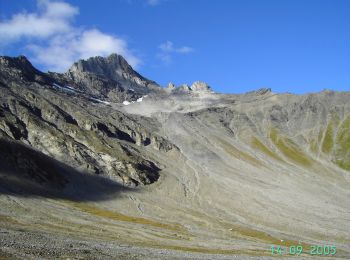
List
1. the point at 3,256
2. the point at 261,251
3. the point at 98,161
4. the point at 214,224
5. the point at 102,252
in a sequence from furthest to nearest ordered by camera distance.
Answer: the point at 98,161
the point at 214,224
the point at 261,251
the point at 102,252
the point at 3,256

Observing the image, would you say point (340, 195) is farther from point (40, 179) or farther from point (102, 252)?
point (102, 252)

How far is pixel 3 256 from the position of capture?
152 ft

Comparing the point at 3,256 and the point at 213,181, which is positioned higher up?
the point at 213,181

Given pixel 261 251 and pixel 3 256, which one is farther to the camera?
pixel 261 251

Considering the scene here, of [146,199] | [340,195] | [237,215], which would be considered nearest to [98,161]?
[146,199]

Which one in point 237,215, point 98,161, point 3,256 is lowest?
point 3,256

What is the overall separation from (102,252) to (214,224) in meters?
77.4
